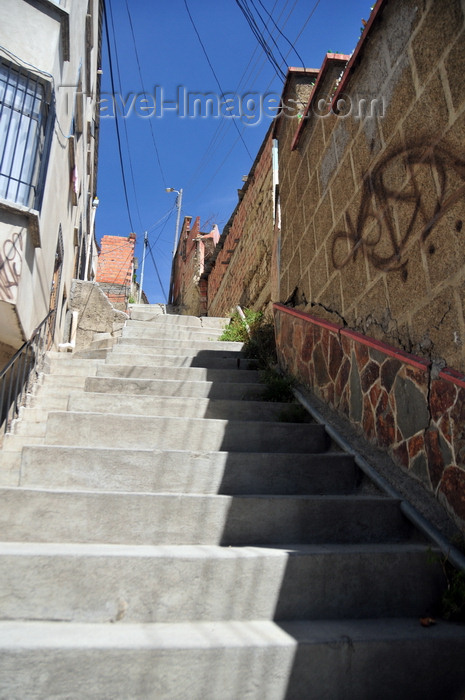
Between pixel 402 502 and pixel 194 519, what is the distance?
3.46 ft

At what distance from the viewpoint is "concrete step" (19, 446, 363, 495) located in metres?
2.39

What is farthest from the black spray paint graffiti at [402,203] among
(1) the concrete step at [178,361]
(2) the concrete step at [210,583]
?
(1) the concrete step at [178,361]

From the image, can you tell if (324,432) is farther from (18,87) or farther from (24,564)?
(18,87)

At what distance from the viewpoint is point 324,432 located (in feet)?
10.5

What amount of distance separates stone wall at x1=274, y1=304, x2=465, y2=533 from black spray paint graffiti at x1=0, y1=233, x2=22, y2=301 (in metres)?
2.47

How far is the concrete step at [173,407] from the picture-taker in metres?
3.33

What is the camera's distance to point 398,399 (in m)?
2.49

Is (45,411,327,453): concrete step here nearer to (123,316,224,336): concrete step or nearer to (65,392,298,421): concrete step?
(65,392,298,421): concrete step

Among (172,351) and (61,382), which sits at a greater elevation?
(172,351)

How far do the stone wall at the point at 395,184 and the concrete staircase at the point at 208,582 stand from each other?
99cm

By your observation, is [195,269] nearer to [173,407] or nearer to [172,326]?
[172,326]

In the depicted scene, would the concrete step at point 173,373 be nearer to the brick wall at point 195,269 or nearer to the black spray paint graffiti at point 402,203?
the black spray paint graffiti at point 402,203

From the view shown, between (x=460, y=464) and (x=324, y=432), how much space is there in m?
1.28

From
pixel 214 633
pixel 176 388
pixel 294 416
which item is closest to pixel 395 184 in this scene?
pixel 294 416
